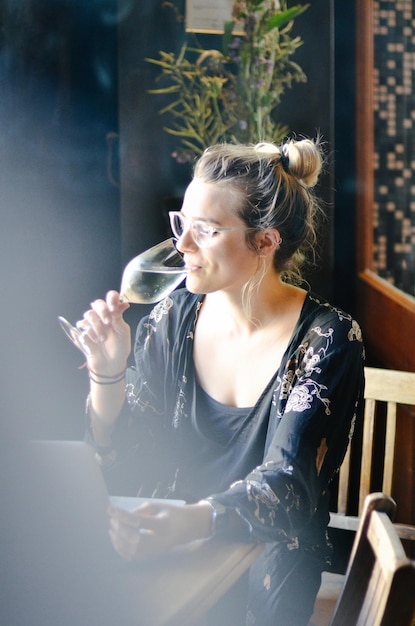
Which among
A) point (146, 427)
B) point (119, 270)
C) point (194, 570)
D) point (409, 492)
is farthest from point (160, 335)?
point (119, 270)

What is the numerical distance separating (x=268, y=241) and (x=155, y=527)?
0.58 metres

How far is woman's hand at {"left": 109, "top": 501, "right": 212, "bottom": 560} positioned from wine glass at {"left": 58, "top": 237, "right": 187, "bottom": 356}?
0.35m

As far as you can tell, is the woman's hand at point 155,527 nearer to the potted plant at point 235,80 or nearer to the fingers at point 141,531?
the fingers at point 141,531

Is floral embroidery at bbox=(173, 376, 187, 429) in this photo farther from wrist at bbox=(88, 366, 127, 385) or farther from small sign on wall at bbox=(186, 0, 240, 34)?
small sign on wall at bbox=(186, 0, 240, 34)

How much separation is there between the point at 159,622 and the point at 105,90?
1.93 metres

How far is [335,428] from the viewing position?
1.18m

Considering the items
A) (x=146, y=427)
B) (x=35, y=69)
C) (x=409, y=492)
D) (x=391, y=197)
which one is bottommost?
(x=409, y=492)

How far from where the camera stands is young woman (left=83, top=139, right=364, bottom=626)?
46.4 inches

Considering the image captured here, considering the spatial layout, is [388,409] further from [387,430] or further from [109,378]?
[109,378]

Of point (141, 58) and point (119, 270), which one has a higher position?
point (141, 58)

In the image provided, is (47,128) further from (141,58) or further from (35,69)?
(141,58)

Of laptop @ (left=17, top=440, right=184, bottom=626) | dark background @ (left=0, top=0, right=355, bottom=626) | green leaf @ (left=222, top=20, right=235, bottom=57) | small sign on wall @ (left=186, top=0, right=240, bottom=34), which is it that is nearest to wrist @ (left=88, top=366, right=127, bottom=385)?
dark background @ (left=0, top=0, right=355, bottom=626)

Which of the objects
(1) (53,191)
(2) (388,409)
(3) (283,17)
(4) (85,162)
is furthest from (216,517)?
(3) (283,17)

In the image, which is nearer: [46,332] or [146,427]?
[146,427]
